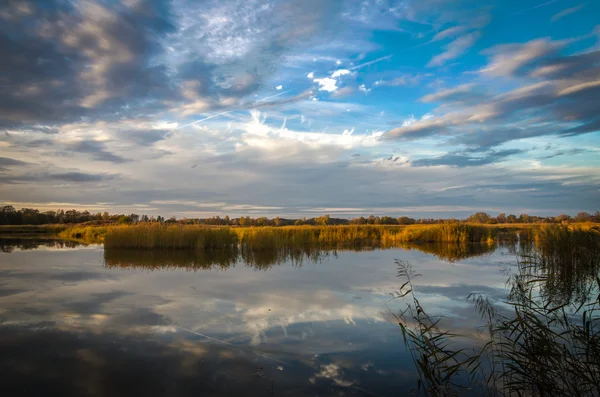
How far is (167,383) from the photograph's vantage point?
14.8 ft

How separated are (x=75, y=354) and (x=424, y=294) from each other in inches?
320

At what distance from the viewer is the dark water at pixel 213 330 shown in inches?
180

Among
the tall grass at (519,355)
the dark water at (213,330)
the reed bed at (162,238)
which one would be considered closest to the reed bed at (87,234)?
the reed bed at (162,238)

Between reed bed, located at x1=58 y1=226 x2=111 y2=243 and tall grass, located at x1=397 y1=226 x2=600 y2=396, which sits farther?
reed bed, located at x1=58 y1=226 x2=111 y2=243

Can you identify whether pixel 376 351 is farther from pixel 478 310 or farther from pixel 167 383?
pixel 478 310

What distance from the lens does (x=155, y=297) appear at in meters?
9.52

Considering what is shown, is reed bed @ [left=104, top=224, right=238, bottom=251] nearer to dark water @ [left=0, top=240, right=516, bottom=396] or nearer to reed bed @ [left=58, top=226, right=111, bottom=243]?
dark water @ [left=0, top=240, right=516, bottom=396]

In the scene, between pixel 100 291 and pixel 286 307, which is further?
pixel 100 291

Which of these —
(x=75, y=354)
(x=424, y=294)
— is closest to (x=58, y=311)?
(x=75, y=354)

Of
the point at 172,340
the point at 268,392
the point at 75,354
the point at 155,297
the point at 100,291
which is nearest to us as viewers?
the point at 268,392

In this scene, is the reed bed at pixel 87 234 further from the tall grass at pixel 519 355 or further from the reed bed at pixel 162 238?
the tall grass at pixel 519 355

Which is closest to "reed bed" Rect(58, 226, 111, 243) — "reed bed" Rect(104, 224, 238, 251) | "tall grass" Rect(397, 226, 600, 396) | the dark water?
"reed bed" Rect(104, 224, 238, 251)

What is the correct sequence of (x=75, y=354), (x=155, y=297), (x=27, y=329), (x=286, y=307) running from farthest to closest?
(x=155, y=297), (x=286, y=307), (x=27, y=329), (x=75, y=354)

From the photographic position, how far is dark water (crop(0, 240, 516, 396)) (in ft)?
15.0
